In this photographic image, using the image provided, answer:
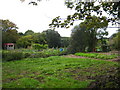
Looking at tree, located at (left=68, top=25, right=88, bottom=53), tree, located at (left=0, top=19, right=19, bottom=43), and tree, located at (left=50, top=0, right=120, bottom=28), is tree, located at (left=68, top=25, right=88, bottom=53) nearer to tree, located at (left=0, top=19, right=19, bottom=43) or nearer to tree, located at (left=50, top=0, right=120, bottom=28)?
tree, located at (left=0, top=19, right=19, bottom=43)

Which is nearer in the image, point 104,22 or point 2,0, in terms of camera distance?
point 104,22

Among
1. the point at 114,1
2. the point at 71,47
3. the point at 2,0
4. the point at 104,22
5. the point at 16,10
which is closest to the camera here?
the point at 114,1

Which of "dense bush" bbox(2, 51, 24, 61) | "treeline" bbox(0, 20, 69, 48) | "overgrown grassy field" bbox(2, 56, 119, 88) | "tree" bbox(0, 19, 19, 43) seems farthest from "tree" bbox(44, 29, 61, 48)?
"overgrown grassy field" bbox(2, 56, 119, 88)

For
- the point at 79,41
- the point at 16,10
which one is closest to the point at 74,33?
the point at 79,41

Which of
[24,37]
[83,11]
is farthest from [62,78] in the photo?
[24,37]

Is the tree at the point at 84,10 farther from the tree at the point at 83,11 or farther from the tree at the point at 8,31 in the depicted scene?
the tree at the point at 8,31

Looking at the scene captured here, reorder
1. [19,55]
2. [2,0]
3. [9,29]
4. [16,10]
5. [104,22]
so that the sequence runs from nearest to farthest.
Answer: [104,22] → [2,0] → [16,10] → [9,29] → [19,55]

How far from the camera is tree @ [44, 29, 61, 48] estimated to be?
11.7m

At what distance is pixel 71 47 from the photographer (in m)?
15.0

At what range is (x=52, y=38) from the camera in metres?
12.3

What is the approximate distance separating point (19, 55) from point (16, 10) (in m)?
6.64

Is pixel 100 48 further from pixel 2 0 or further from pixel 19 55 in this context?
pixel 2 0

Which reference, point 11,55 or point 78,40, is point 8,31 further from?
point 78,40

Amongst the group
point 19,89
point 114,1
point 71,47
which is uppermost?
point 114,1
